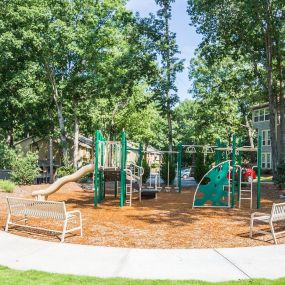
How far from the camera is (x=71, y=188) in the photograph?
25328 mm

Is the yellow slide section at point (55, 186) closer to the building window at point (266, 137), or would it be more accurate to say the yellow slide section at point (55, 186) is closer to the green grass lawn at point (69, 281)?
the green grass lawn at point (69, 281)

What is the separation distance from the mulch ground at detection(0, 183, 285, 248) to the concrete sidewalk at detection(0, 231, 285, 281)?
76 centimetres

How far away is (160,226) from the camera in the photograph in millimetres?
12070

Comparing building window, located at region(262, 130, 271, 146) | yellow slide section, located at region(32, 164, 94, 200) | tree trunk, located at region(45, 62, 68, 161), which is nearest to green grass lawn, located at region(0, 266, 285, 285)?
yellow slide section, located at region(32, 164, 94, 200)

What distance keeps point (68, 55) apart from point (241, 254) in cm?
2852

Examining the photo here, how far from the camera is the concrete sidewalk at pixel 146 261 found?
7031 mm

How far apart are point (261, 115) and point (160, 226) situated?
47.5 meters

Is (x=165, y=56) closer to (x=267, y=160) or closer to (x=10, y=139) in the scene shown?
(x=10, y=139)

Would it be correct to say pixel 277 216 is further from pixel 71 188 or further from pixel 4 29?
pixel 4 29

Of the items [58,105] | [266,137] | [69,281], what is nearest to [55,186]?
[69,281]

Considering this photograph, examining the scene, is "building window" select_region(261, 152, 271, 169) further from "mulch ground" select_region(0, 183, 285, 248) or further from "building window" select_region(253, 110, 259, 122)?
"mulch ground" select_region(0, 183, 285, 248)

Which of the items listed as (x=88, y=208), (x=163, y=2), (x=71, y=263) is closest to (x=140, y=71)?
(x=163, y=2)

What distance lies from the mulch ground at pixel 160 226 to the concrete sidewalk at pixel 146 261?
765 mm

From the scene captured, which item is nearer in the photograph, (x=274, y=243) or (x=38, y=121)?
(x=274, y=243)
